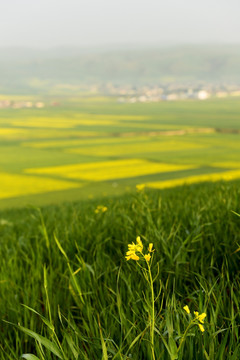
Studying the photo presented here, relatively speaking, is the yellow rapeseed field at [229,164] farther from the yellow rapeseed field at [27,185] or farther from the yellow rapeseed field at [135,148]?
the yellow rapeseed field at [27,185]

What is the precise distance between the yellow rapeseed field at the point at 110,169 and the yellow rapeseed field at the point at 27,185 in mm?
3329

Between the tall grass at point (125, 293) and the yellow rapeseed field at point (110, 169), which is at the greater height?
the tall grass at point (125, 293)

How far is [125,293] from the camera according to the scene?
2.77 meters

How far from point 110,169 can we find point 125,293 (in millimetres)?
64402

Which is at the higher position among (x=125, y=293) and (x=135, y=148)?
(x=125, y=293)

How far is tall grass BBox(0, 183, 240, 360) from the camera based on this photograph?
76.9 inches

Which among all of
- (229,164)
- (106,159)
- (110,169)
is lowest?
(229,164)

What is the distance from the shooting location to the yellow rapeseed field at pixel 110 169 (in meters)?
61.7

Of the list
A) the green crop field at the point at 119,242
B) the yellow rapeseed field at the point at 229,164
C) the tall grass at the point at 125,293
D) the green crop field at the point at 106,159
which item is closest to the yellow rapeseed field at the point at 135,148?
the green crop field at the point at 106,159

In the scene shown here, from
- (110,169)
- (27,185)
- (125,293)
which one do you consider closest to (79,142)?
(110,169)

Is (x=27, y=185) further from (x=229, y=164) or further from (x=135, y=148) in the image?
(x=135, y=148)

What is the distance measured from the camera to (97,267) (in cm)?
331

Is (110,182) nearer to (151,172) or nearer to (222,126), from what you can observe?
(151,172)

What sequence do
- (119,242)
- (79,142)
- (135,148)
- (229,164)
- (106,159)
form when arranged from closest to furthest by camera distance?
(119,242), (229,164), (106,159), (135,148), (79,142)
